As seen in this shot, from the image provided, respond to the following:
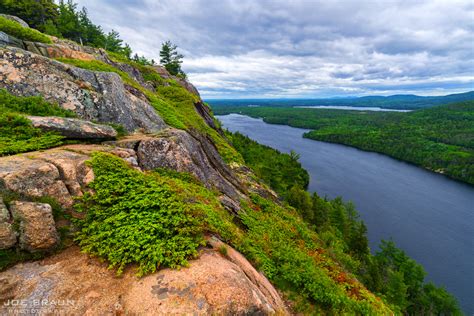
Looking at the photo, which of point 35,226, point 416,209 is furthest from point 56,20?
point 416,209

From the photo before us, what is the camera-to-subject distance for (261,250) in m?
10.8

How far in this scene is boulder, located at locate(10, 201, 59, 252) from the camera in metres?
6.25

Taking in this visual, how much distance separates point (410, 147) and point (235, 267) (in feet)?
553

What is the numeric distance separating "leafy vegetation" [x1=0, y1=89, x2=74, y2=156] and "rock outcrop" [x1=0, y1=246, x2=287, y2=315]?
16.8 feet

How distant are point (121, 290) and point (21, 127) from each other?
8.78 metres

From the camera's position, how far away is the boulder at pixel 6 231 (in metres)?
5.98

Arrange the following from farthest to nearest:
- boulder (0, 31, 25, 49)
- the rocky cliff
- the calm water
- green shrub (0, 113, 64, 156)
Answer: the calm water, boulder (0, 31, 25, 49), green shrub (0, 113, 64, 156), the rocky cliff

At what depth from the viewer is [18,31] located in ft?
62.6

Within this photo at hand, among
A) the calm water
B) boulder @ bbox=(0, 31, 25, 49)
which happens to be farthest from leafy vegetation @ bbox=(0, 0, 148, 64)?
the calm water

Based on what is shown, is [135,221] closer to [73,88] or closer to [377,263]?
[73,88]

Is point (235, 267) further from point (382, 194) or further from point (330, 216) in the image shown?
point (382, 194)

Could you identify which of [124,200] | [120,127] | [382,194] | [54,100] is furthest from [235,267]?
[382,194]

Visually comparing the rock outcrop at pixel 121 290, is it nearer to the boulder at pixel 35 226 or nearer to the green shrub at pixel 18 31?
the boulder at pixel 35 226

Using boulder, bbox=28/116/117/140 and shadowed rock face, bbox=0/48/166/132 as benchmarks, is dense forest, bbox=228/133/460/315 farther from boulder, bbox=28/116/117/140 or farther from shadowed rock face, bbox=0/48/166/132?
boulder, bbox=28/116/117/140
